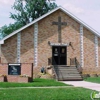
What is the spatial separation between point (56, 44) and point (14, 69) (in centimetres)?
790

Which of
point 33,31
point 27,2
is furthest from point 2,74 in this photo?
point 27,2

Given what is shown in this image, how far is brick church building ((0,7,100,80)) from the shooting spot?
26.1 metres

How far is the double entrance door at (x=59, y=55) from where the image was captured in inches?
1073

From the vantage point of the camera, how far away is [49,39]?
27.0m

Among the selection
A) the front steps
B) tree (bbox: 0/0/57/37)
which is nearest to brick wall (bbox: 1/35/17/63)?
the front steps

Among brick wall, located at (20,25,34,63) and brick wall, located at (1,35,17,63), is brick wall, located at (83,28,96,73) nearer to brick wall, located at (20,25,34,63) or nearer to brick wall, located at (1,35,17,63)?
brick wall, located at (20,25,34,63)

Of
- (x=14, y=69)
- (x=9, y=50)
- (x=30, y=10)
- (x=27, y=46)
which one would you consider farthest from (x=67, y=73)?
(x=30, y=10)

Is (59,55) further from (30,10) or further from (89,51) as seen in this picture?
(30,10)

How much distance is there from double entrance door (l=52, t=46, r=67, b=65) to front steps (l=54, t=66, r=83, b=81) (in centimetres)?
199

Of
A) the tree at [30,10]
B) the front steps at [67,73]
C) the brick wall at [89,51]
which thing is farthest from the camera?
the tree at [30,10]

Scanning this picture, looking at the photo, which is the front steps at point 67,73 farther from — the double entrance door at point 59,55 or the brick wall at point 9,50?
the brick wall at point 9,50

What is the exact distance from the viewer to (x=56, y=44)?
27031 mm

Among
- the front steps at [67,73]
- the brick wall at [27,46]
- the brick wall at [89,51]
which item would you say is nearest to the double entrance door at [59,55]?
the front steps at [67,73]

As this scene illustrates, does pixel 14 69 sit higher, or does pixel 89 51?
pixel 89 51
